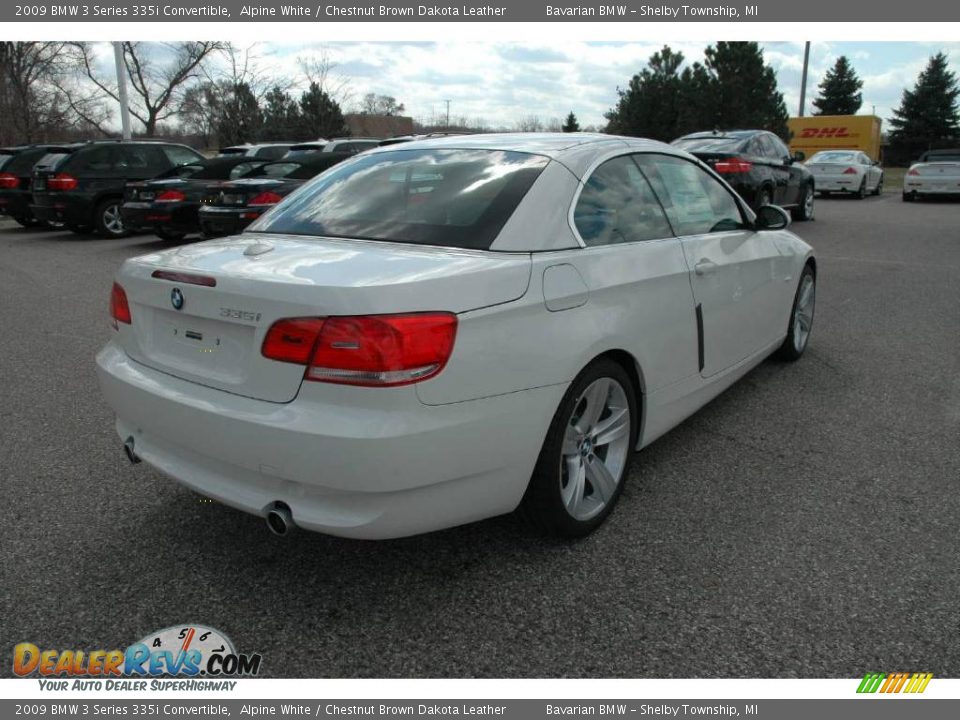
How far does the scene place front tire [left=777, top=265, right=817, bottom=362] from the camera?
5270mm

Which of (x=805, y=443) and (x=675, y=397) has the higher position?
(x=675, y=397)

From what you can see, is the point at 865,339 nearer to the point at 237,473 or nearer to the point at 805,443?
the point at 805,443

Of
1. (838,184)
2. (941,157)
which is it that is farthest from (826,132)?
(838,184)

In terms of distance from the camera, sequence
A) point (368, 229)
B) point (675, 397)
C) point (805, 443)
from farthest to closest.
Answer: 1. point (805, 443)
2. point (675, 397)
3. point (368, 229)

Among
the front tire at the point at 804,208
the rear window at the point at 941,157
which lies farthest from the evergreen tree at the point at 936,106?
the front tire at the point at 804,208

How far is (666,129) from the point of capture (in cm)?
3934

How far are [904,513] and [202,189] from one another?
1107cm

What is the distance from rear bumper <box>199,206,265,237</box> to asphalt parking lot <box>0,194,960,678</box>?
5.94m

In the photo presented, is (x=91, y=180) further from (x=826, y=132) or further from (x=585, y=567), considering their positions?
(x=826, y=132)

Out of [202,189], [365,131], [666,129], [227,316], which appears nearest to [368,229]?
[227,316]

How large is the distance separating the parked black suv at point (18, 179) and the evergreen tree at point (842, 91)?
5469cm

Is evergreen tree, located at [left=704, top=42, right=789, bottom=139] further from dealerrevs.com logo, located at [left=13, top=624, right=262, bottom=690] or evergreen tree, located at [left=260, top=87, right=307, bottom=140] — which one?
dealerrevs.com logo, located at [left=13, top=624, right=262, bottom=690]

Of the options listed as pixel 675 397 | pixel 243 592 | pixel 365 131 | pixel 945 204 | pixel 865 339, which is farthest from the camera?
pixel 365 131

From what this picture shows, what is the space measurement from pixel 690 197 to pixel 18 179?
15.5 m
